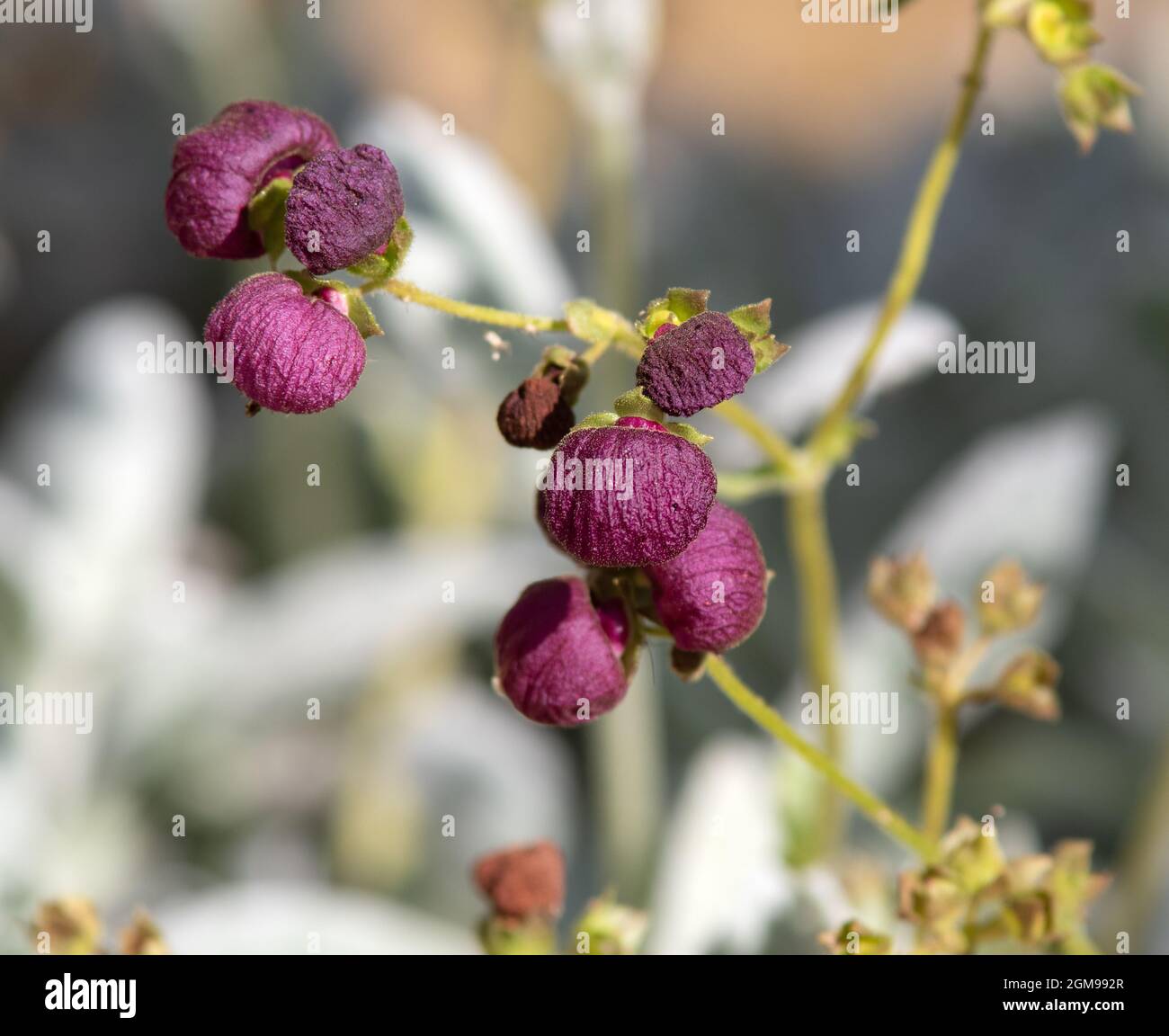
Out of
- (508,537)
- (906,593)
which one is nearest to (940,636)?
(906,593)

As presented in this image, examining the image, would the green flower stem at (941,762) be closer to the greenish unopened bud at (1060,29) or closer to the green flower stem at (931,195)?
the green flower stem at (931,195)

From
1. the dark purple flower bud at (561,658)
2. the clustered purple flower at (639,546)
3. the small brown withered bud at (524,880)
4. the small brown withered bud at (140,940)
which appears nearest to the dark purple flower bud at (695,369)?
the clustered purple flower at (639,546)

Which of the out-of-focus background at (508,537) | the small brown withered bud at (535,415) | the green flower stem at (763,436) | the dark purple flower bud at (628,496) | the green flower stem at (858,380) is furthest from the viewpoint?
the out-of-focus background at (508,537)

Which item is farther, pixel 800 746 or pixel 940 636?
pixel 940 636

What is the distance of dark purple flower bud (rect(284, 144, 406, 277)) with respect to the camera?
604mm

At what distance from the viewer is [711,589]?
643 mm

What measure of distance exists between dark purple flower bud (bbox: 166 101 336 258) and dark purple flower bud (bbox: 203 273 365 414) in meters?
0.08

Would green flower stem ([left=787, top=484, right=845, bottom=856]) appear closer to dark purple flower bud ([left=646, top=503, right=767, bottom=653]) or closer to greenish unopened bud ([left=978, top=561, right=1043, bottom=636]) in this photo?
greenish unopened bud ([left=978, top=561, right=1043, bottom=636])

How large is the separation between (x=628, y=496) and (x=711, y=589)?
0.36ft

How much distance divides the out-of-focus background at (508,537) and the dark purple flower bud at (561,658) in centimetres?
47

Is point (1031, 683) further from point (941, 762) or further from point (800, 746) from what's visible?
point (800, 746)

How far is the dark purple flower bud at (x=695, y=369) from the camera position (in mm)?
574

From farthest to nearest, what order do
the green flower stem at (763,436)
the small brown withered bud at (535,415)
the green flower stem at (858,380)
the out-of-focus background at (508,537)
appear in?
the out-of-focus background at (508,537) → the green flower stem at (858,380) → the green flower stem at (763,436) → the small brown withered bud at (535,415)
